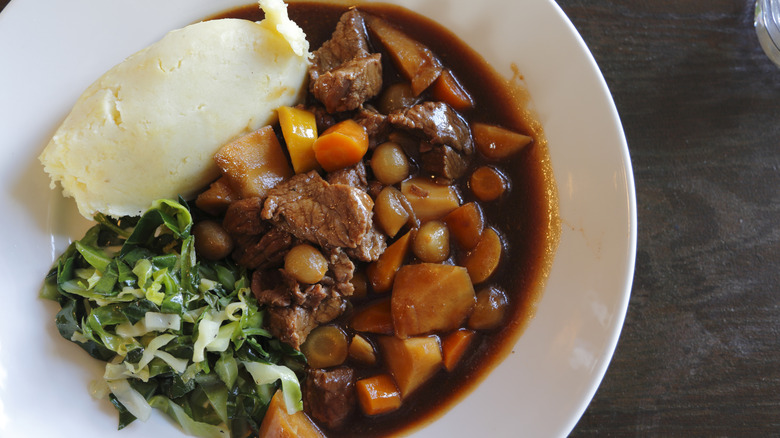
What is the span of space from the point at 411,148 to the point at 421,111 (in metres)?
0.25

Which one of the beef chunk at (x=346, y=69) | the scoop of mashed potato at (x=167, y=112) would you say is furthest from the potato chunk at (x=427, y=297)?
the scoop of mashed potato at (x=167, y=112)

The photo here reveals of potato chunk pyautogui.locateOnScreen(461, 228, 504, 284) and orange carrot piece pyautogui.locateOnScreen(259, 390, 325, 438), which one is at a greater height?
potato chunk pyautogui.locateOnScreen(461, 228, 504, 284)

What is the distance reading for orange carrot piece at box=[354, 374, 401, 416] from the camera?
3.00m

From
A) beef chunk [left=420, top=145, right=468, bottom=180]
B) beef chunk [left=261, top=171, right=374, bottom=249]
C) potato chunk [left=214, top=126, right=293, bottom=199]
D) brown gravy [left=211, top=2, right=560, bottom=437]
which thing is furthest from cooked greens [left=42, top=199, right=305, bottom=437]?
beef chunk [left=420, top=145, right=468, bottom=180]

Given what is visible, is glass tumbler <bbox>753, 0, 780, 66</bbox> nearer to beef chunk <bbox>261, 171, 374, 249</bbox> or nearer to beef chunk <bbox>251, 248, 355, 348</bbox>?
beef chunk <bbox>261, 171, 374, 249</bbox>

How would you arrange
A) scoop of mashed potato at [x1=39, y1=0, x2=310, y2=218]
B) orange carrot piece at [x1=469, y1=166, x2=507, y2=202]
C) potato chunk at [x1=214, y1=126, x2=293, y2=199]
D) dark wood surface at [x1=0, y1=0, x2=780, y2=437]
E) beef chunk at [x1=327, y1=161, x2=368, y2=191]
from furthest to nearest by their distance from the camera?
dark wood surface at [x1=0, y1=0, x2=780, y2=437]
orange carrot piece at [x1=469, y1=166, x2=507, y2=202]
beef chunk at [x1=327, y1=161, x2=368, y2=191]
potato chunk at [x1=214, y1=126, x2=293, y2=199]
scoop of mashed potato at [x1=39, y1=0, x2=310, y2=218]

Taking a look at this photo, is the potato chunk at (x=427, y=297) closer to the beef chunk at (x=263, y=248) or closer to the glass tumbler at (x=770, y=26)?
the beef chunk at (x=263, y=248)

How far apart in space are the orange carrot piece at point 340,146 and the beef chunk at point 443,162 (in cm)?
38

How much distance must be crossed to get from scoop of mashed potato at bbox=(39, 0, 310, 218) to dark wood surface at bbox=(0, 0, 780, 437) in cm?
135

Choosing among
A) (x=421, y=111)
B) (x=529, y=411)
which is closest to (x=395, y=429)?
(x=529, y=411)

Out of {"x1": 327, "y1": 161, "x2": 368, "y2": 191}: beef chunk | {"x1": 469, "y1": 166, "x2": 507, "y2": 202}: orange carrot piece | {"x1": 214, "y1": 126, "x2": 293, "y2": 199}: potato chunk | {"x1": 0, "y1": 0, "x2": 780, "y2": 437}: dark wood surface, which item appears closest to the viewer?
{"x1": 214, "y1": 126, "x2": 293, "y2": 199}: potato chunk

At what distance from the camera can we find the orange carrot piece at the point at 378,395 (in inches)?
118

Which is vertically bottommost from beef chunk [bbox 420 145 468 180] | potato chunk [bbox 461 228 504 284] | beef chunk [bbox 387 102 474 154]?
potato chunk [bbox 461 228 504 284]

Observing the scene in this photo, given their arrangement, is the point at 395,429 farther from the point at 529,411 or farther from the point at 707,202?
the point at 707,202
